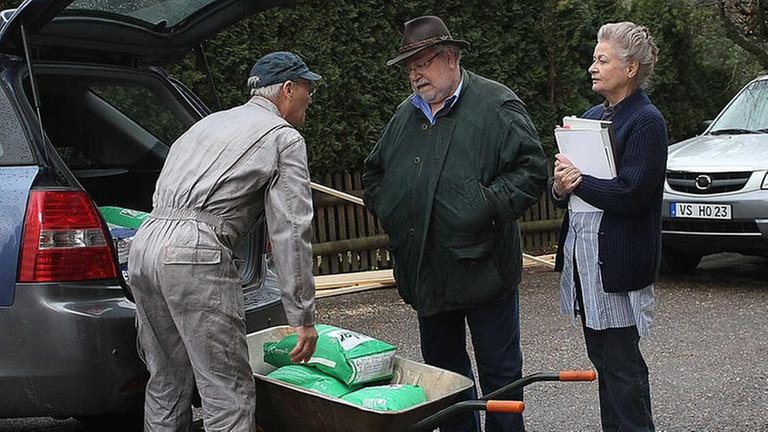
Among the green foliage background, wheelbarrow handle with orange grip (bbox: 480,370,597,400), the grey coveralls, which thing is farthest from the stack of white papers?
the green foliage background

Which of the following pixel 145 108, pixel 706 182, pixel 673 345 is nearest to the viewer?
pixel 145 108

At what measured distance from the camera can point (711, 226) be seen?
8570mm

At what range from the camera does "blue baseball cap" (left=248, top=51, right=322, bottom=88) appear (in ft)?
12.5

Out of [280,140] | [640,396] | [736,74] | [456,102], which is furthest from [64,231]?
[736,74]

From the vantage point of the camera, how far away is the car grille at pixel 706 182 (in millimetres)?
8508

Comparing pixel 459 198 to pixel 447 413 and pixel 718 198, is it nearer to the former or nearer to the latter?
pixel 447 413

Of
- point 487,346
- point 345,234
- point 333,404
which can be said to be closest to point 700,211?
point 345,234

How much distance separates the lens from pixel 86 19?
15.0ft

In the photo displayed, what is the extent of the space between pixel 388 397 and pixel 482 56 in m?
7.29

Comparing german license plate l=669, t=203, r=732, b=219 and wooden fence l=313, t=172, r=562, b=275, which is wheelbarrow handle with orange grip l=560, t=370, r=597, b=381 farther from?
wooden fence l=313, t=172, r=562, b=275

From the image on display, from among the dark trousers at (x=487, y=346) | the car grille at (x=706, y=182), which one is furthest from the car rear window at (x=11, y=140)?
the car grille at (x=706, y=182)

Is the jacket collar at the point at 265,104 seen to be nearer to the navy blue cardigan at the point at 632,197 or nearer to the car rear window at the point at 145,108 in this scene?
the navy blue cardigan at the point at 632,197

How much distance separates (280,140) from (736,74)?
33.2ft

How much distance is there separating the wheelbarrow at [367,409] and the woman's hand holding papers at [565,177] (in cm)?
78
